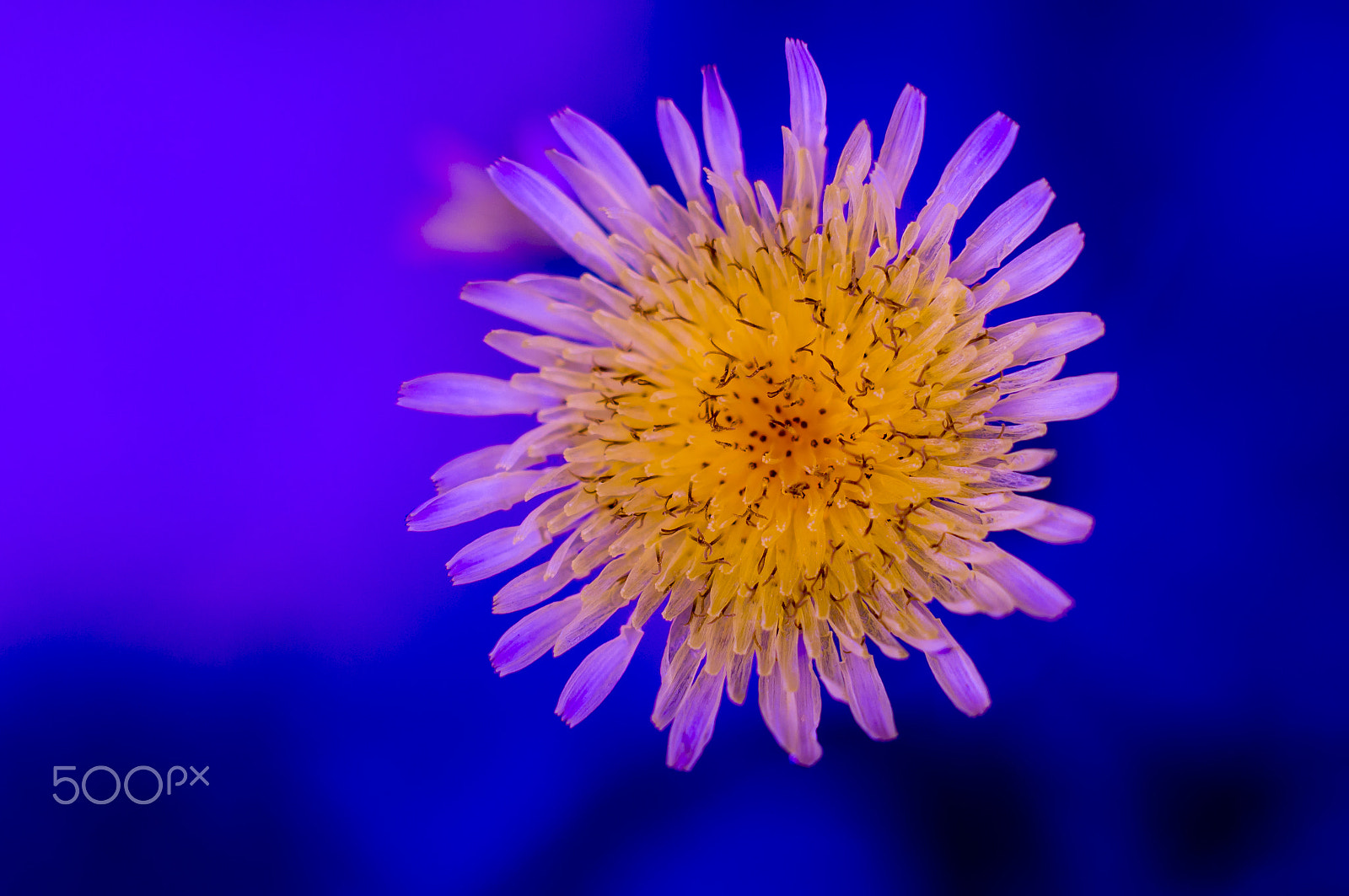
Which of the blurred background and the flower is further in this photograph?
the blurred background

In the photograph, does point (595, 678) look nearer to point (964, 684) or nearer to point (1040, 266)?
point (964, 684)

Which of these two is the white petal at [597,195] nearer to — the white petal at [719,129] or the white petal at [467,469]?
the white petal at [719,129]

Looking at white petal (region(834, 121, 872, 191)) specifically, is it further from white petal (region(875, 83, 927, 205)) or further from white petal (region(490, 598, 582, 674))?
white petal (region(490, 598, 582, 674))

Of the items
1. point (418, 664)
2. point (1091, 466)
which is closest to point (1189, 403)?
point (1091, 466)

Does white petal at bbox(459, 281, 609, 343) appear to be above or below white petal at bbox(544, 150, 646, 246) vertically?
below

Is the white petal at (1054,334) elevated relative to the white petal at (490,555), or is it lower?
elevated

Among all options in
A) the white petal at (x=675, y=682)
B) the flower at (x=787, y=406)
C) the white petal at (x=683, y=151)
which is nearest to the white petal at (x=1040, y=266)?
the flower at (x=787, y=406)

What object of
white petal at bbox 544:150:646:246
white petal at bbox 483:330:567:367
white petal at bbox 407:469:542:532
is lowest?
white petal at bbox 407:469:542:532

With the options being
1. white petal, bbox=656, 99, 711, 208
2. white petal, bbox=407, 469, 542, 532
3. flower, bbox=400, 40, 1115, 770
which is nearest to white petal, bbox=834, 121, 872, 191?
flower, bbox=400, 40, 1115, 770
